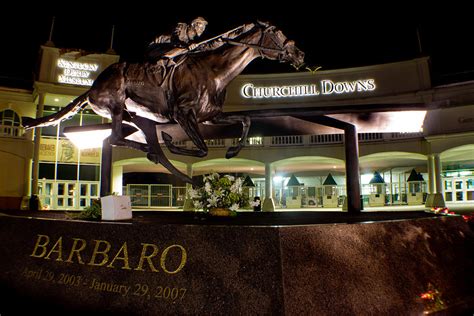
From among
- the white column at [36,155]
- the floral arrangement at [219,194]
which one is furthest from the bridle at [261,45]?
the white column at [36,155]

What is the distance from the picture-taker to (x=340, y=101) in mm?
21766

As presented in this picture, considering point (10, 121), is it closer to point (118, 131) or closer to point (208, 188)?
point (118, 131)

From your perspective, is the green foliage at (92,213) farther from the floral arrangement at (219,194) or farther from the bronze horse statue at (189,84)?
the floral arrangement at (219,194)

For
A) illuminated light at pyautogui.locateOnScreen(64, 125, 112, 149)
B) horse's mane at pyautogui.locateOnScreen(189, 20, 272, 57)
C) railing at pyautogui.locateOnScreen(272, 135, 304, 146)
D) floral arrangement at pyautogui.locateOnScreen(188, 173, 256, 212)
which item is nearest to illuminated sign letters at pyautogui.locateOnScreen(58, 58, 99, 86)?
railing at pyautogui.locateOnScreen(272, 135, 304, 146)

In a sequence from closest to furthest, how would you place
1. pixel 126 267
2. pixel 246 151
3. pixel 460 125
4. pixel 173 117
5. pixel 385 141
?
pixel 126 267 → pixel 173 117 → pixel 460 125 → pixel 385 141 → pixel 246 151

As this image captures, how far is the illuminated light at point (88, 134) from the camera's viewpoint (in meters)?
6.54

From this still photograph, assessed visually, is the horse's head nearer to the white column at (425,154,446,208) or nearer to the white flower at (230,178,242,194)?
the white flower at (230,178,242,194)

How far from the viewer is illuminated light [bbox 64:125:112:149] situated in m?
6.54

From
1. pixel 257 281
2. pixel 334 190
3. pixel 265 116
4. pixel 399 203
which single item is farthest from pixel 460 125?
pixel 257 281

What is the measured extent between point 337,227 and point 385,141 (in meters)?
19.3

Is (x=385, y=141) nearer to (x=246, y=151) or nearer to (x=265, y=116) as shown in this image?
(x=246, y=151)

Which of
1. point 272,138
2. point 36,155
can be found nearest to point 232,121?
point 272,138

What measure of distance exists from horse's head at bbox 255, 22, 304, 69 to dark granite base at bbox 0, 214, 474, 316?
8.38 ft

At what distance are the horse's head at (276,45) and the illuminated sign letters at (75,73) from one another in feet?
60.9
